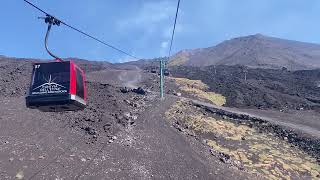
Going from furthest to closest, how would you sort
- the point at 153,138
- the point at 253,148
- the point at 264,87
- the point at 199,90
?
the point at 264,87
the point at 199,90
the point at 253,148
the point at 153,138

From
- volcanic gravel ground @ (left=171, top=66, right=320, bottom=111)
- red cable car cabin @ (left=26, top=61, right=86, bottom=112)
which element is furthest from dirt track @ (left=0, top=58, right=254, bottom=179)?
volcanic gravel ground @ (left=171, top=66, right=320, bottom=111)

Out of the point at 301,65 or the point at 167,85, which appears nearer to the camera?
the point at 167,85

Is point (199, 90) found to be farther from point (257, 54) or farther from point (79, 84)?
point (257, 54)

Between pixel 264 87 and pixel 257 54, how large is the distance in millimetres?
58511

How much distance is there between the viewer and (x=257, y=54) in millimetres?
124875

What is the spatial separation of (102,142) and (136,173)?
532cm

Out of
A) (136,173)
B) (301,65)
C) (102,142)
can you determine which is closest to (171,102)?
(102,142)

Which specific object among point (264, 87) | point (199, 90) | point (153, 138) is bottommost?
point (153, 138)

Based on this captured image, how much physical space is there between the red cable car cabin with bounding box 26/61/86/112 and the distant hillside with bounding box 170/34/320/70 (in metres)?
85.5

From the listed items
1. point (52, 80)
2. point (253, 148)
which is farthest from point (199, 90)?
point (52, 80)

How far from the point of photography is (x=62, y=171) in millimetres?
28688

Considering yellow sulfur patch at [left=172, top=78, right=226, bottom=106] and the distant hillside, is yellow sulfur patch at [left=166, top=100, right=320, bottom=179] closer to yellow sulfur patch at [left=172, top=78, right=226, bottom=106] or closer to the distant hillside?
yellow sulfur patch at [left=172, top=78, right=226, bottom=106]

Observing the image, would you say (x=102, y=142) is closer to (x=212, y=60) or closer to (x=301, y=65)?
(x=301, y=65)

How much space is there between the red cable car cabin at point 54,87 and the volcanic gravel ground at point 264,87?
35.5 m
